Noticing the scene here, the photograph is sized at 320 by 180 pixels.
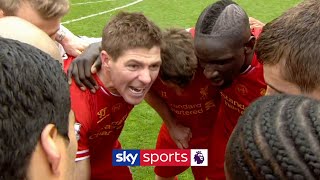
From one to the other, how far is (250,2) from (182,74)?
9877mm

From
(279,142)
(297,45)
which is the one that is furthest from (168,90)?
(279,142)

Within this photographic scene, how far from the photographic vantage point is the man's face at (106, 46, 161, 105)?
10.5 feet

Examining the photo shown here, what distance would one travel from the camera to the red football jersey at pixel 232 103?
3.37 m

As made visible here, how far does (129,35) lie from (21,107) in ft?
6.73

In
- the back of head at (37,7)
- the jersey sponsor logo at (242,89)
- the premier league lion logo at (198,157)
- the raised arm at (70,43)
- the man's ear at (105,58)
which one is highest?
the back of head at (37,7)

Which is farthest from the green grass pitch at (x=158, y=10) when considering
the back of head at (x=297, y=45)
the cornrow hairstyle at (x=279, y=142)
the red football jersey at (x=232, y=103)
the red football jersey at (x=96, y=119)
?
the cornrow hairstyle at (x=279, y=142)

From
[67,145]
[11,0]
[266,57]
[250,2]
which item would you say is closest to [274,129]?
[67,145]

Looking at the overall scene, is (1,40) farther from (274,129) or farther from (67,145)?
(274,129)

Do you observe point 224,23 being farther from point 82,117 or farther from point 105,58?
point 82,117

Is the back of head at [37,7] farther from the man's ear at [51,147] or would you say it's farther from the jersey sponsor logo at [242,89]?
the man's ear at [51,147]

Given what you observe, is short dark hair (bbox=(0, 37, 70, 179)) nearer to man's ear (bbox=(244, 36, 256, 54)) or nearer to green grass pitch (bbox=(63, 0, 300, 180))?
man's ear (bbox=(244, 36, 256, 54))

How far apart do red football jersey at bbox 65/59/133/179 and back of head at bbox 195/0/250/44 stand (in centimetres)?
73

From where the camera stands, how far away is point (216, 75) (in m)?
3.16

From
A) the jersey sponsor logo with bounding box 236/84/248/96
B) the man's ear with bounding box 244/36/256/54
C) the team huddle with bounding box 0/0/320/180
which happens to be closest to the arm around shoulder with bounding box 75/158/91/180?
the team huddle with bounding box 0/0/320/180
